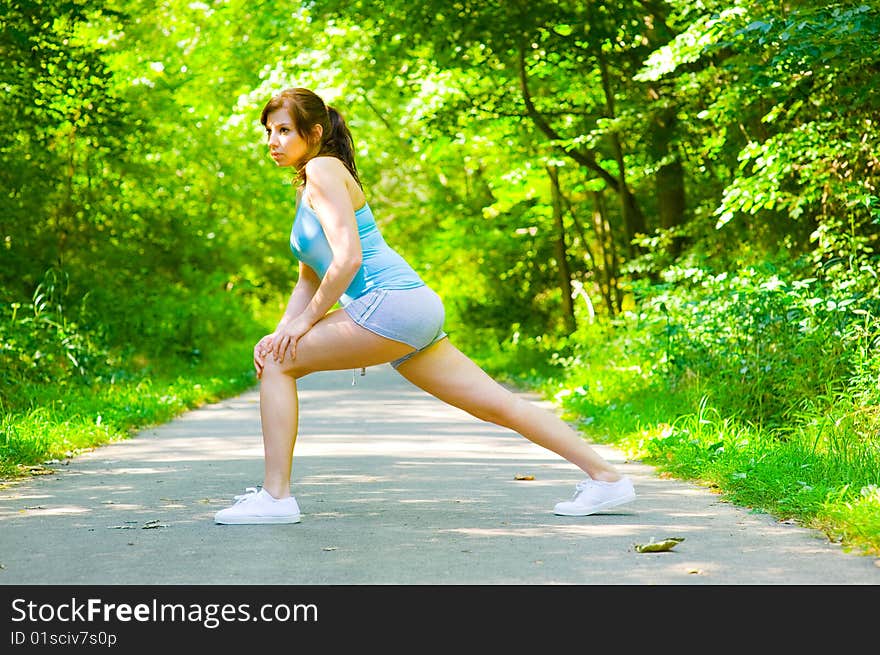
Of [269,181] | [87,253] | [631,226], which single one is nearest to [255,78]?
[87,253]

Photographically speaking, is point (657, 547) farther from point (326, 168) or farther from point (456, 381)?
point (326, 168)

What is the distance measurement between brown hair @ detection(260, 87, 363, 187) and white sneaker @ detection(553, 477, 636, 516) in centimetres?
183

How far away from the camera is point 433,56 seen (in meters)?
18.3

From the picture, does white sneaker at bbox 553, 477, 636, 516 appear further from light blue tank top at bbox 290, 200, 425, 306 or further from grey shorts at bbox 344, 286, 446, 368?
light blue tank top at bbox 290, 200, 425, 306

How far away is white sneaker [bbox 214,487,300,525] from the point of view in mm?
6152

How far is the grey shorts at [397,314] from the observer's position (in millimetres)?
6027

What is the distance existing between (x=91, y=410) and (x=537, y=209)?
13631 millimetres

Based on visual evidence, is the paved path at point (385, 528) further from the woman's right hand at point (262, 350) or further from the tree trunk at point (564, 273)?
the tree trunk at point (564, 273)

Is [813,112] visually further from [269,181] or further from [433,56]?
[269,181]

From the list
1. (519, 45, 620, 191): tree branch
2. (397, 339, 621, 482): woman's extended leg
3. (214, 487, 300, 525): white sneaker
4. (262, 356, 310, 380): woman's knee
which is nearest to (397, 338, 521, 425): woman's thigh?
(397, 339, 621, 482): woman's extended leg

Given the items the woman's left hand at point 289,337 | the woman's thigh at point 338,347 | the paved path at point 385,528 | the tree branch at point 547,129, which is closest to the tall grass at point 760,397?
the paved path at point 385,528

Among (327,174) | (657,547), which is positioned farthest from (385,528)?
(327,174)
